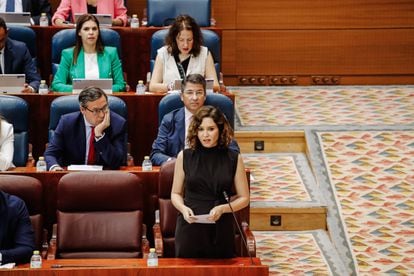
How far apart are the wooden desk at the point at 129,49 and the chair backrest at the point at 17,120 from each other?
2.94ft

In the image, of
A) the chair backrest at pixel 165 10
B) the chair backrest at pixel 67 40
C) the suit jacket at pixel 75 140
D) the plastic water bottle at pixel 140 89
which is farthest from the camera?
the chair backrest at pixel 165 10

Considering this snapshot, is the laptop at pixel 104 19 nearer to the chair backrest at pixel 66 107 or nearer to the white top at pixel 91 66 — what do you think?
the white top at pixel 91 66

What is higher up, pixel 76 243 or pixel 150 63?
pixel 150 63

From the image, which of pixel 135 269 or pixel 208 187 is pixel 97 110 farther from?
pixel 135 269

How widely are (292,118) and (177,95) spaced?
3.24ft

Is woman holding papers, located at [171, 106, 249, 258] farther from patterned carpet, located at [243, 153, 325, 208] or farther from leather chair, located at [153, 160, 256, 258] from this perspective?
patterned carpet, located at [243, 153, 325, 208]

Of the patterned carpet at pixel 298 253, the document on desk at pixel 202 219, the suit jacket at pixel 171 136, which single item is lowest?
the patterned carpet at pixel 298 253

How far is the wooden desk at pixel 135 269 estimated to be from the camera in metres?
2.57

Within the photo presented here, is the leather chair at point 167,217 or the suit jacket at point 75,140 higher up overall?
the suit jacket at point 75,140

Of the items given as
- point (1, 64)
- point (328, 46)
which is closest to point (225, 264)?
point (1, 64)

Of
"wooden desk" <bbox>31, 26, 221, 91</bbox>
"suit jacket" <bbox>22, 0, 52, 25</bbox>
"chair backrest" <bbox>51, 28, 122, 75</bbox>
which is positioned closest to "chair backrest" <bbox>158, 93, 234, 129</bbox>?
"chair backrest" <bbox>51, 28, 122, 75</bbox>

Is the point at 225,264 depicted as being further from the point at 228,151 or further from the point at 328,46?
the point at 328,46

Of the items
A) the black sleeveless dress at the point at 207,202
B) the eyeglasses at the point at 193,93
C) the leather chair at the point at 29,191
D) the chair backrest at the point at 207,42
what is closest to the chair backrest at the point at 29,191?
the leather chair at the point at 29,191

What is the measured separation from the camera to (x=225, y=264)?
2703mm
